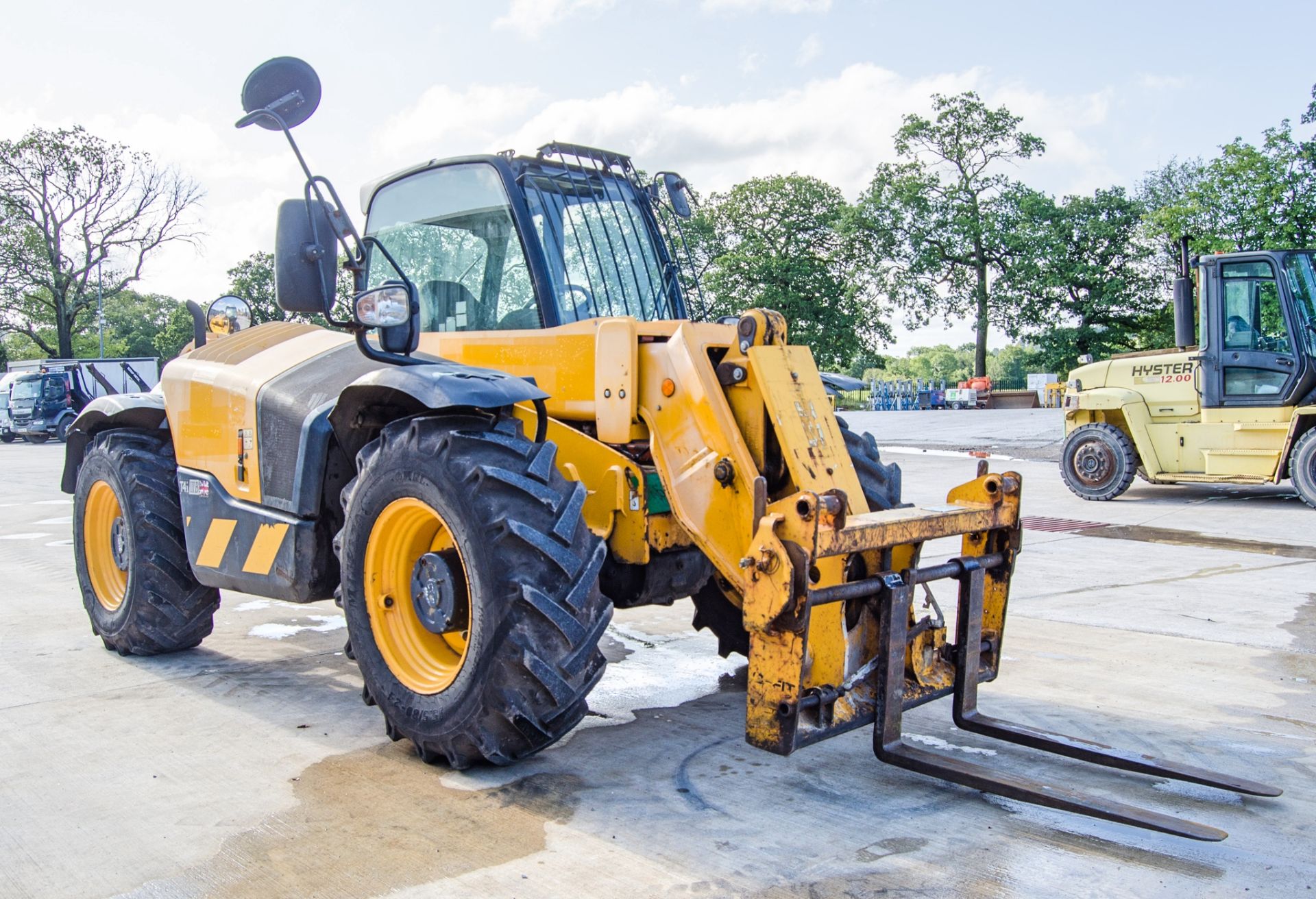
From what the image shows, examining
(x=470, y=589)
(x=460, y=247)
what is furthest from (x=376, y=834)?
(x=460, y=247)

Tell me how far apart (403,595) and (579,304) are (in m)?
1.48

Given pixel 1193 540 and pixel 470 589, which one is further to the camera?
pixel 1193 540

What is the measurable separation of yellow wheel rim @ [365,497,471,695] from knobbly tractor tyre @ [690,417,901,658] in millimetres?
1185

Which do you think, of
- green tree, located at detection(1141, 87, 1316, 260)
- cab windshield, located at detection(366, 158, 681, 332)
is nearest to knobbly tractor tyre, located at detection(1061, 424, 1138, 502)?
cab windshield, located at detection(366, 158, 681, 332)

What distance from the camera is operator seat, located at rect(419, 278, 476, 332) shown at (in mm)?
4883

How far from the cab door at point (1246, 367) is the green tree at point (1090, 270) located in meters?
32.4

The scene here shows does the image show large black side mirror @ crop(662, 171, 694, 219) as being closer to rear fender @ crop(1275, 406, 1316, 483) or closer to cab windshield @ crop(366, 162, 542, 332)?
cab windshield @ crop(366, 162, 542, 332)

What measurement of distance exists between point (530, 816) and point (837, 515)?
141 cm

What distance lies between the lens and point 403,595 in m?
4.23

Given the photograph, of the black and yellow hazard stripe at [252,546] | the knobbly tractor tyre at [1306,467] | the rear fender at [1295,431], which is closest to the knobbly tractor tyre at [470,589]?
the black and yellow hazard stripe at [252,546]

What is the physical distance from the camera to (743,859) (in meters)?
3.21

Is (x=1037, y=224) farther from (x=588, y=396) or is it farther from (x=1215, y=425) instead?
(x=588, y=396)

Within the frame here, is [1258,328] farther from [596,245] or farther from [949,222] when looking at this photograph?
[949,222]

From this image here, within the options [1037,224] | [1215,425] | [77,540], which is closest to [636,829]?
[77,540]
